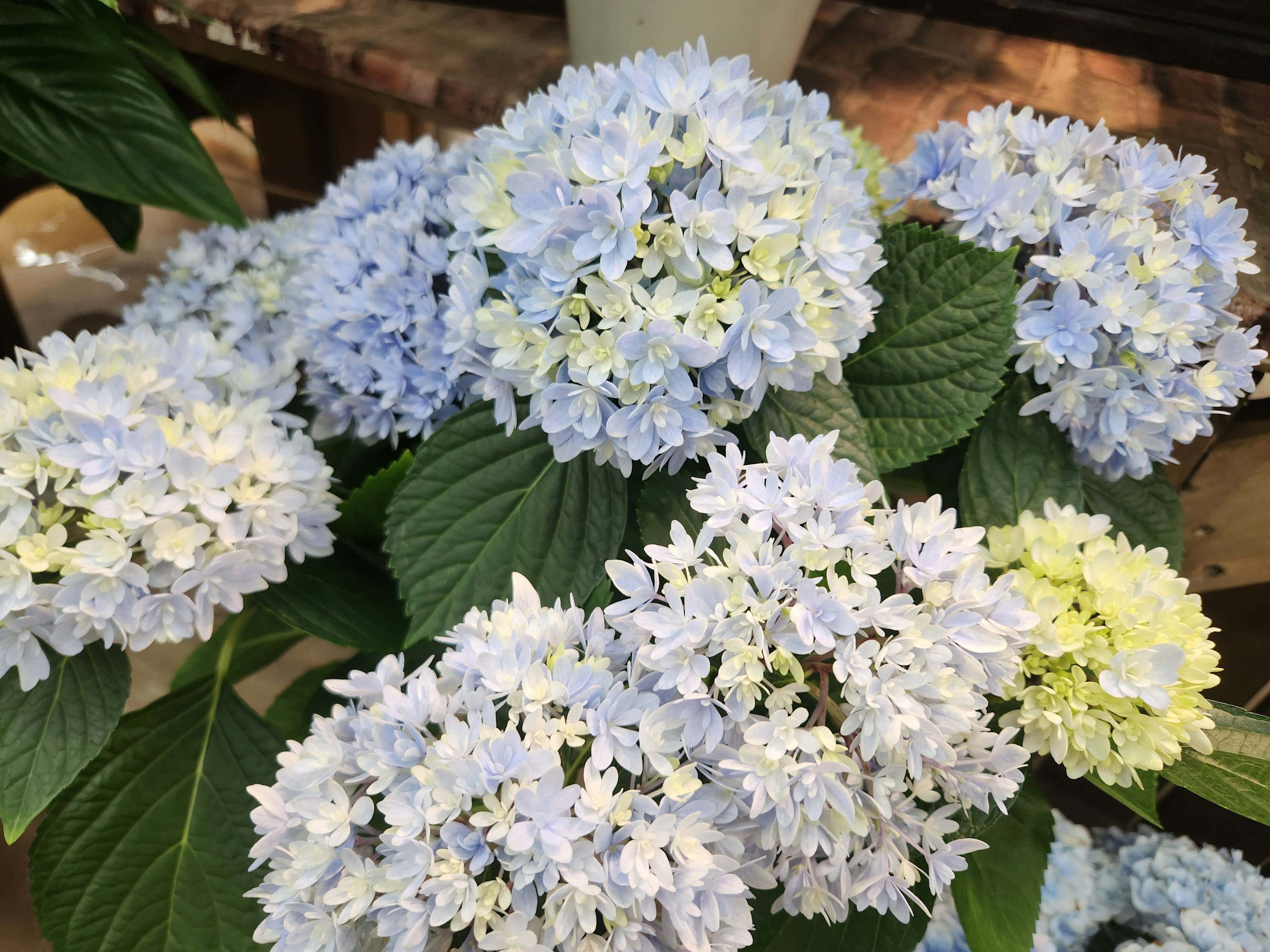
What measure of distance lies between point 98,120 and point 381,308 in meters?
0.29

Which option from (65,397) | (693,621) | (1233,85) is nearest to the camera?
(693,621)

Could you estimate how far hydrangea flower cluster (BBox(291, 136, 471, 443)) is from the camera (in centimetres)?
55

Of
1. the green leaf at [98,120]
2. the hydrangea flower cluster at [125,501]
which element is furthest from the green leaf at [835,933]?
the green leaf at [98,120]

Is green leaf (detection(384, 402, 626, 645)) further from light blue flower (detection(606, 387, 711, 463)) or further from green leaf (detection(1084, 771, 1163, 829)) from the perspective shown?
green leaf (detection(1084, 771, 1163, 829))

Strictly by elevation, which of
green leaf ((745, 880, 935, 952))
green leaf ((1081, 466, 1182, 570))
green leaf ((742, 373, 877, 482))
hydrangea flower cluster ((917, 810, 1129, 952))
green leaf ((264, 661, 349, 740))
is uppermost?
green leaf ((742, 373, 877, 482))

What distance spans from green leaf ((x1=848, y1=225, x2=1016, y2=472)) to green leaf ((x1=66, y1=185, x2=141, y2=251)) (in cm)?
71

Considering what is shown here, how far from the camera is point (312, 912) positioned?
34 centimetres

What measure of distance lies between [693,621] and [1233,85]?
A: 72cm

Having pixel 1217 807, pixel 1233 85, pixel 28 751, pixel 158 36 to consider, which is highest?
pixel 1233 85

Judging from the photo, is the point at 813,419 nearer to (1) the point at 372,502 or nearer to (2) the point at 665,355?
(2) the point at 665,355

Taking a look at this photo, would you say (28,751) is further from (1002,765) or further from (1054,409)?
(1054,409)

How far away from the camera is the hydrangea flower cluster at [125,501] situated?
436 millimetres

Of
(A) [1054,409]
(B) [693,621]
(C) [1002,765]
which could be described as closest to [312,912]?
(B) [693,621]

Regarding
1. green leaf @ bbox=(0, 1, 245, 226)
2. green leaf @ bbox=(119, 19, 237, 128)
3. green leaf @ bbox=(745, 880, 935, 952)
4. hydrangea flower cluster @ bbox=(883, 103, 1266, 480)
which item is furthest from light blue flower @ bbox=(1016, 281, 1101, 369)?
green leaf @ bbox=(119, 19, 237, 128)
